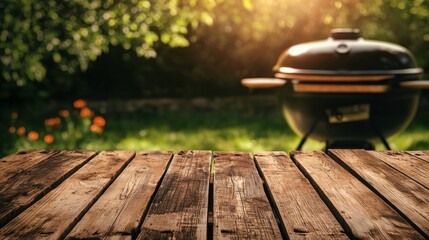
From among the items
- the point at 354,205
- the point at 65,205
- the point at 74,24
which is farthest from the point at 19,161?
the point at 74,24

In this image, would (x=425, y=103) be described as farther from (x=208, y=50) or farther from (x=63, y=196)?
(x=63, y=196)

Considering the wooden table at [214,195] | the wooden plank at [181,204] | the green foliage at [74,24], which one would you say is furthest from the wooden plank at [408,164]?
the green foliage at [74,24]

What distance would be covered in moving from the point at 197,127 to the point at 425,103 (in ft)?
13.4

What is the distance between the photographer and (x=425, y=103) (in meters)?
9.24

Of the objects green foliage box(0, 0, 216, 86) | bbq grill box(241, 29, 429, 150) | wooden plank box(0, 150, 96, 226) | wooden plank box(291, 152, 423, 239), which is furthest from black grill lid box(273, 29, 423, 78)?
wooden plank box(0, 150, 96, 226)

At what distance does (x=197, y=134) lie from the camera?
762cm

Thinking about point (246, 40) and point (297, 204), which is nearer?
point (297, 204)

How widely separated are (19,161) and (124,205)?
0.89m

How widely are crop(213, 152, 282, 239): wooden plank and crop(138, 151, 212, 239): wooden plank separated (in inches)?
1.8

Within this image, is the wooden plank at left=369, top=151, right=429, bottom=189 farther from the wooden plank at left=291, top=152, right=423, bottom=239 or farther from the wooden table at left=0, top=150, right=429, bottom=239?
the wooden plank at left=291, top=152, right=423, bottom=239

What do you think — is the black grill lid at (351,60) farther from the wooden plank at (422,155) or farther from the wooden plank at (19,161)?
the wooden plank at (19,161)

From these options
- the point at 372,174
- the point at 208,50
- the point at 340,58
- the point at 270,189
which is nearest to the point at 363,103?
the point at 340,58

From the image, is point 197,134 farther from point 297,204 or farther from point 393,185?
point 297,204

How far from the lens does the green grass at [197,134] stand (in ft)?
22.1
